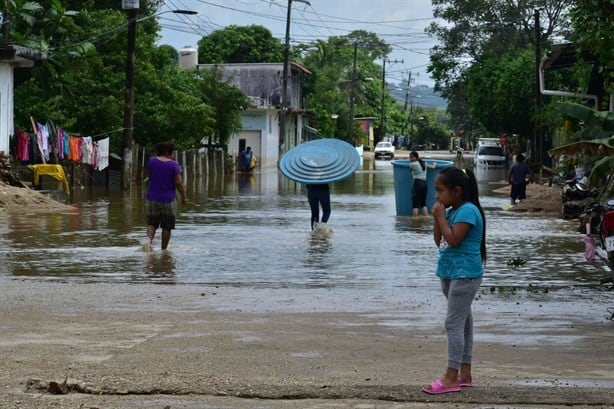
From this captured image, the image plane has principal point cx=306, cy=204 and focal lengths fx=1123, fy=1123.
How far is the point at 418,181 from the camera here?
24812 mm

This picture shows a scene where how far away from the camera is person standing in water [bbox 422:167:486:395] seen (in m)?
6.99

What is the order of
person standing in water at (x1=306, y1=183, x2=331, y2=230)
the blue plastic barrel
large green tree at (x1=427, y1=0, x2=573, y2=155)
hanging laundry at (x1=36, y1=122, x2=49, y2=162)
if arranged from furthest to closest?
large green tree at (x1=427, y1=0, x2=573, y2=155), hanging laundry at (x1=36, y1=122, x2=49, y2=162), the blue plastic barrel, person standing in water at (x1=306, y1=183, x2=331, y2=230)

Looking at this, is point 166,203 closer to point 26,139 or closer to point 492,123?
point 26,139

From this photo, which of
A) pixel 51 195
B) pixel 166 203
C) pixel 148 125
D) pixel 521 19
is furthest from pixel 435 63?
pixel 166 203

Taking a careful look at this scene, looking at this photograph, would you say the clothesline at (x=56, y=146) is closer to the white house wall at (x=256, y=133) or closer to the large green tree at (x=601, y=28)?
the large green tree at (x=601, y=28)

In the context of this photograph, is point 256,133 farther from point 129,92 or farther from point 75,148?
point 75,148

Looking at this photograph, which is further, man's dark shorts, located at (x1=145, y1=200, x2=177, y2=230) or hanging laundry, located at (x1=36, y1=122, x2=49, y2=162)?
hanging laundry, located at (x1=36, y1=122, x2=49, y2=162)

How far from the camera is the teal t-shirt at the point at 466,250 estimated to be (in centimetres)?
A: 702

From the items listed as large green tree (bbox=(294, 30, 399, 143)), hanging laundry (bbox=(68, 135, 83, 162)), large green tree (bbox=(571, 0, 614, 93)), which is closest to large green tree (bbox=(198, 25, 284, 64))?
large green tree (bbox=(294, 30, 399, 143))

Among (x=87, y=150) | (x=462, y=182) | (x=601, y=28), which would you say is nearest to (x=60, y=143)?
(x=87, y=150)

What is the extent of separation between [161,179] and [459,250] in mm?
9501

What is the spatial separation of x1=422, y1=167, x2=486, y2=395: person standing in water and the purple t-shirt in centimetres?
929

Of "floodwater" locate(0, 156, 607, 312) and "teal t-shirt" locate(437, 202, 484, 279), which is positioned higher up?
"teal t-shirt" locate(437, 202, 484, 279)

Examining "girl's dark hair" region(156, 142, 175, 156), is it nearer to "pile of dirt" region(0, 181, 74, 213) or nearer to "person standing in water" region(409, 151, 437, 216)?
"pile of dirt" region(0, 181, 74, 213)
